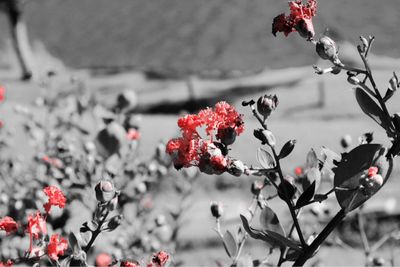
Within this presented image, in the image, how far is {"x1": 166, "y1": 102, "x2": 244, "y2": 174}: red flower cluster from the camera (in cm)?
55

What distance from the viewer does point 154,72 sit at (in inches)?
107

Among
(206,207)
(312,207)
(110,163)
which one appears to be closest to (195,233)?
(206,207)

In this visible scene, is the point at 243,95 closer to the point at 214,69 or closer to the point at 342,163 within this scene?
the point at 214,69

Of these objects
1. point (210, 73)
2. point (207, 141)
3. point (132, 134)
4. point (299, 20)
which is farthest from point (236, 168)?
point (210, 73)

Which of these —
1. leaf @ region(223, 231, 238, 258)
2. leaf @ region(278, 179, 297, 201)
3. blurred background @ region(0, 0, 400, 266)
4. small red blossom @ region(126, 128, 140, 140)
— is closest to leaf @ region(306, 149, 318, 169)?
leaf @ region(278, 179, 297, 201)

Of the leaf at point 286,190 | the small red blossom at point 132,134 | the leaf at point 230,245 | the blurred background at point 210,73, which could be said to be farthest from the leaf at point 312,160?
the blurred background at point 210,73

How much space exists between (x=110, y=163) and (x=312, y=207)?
36cm

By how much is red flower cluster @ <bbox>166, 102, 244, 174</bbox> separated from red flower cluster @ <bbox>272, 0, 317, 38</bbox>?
0.09 m

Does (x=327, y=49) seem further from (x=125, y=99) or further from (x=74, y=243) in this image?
(x=125, y=99)

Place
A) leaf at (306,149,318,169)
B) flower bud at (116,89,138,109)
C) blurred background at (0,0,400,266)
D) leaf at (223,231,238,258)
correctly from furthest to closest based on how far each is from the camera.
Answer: blurred background at (0,0,400,266) → flower bud at (116,89,138,109) → leaf at (223,231,238,258) → leaf at (306,149,318,169)

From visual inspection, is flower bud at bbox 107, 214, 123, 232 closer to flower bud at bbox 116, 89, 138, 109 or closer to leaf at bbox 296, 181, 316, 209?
leaf at bbox 296, 181, 316, 209

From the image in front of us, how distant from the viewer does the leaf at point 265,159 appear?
0.61 m

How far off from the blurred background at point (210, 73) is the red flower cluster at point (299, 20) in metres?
0.88

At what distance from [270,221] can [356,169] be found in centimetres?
13
